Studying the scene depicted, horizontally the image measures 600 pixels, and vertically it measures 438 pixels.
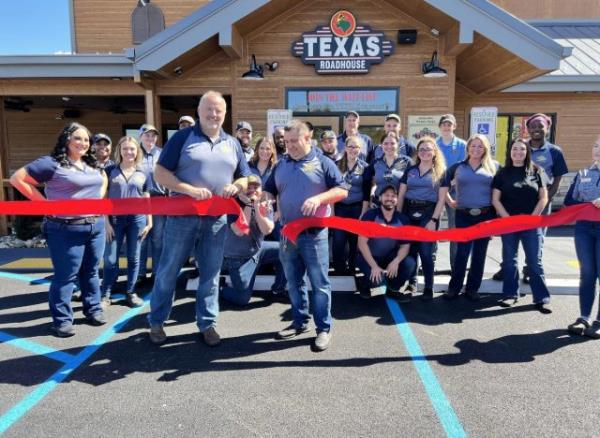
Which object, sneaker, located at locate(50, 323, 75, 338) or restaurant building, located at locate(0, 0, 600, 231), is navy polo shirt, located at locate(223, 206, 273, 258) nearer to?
sneaker, located at locate(50, 323, 75, 338)

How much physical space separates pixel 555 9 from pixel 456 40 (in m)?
11.2

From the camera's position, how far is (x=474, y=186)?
480cm

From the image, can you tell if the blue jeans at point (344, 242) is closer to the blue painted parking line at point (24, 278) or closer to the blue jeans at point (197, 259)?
the blue jeans at point (197, 259)

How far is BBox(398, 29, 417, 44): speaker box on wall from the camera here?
27.8 ft

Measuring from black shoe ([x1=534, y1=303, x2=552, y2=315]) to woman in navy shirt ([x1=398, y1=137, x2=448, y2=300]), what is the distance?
1150 millimetres

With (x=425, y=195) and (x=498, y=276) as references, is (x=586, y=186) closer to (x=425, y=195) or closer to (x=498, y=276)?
(x=425, y=195)

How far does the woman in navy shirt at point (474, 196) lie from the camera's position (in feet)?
15.7

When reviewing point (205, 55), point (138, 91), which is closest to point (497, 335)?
point (205, 55)

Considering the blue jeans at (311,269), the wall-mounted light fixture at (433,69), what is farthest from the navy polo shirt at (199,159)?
the wall-mounted light fixture at (433,69)

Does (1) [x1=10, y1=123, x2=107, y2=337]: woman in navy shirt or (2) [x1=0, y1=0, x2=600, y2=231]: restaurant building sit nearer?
(1) [x1=10, y1=123, x2=107, y2=337]: woman in navy shirt

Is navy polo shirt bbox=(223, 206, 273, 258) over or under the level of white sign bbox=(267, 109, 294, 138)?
under

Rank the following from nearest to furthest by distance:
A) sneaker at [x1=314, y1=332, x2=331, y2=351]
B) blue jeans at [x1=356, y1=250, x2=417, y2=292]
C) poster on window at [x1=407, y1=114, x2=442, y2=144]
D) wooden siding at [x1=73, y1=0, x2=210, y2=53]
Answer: sneaker at [x1=314, y1=332, x2=331, y2=351], blue jeans at [x1=356, y1=250, x2=417, y2=292], poster on window at [x1=407, y1=114, x2=442, y2=144], wooden siding at [x1=73, y1=0, x2=210, y2=53]

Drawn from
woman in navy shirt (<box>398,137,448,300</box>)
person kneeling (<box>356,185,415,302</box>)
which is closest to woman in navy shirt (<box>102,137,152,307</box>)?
person kneeling (<box>356,185,415,302</box>)

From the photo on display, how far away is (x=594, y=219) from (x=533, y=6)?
49.5ft
